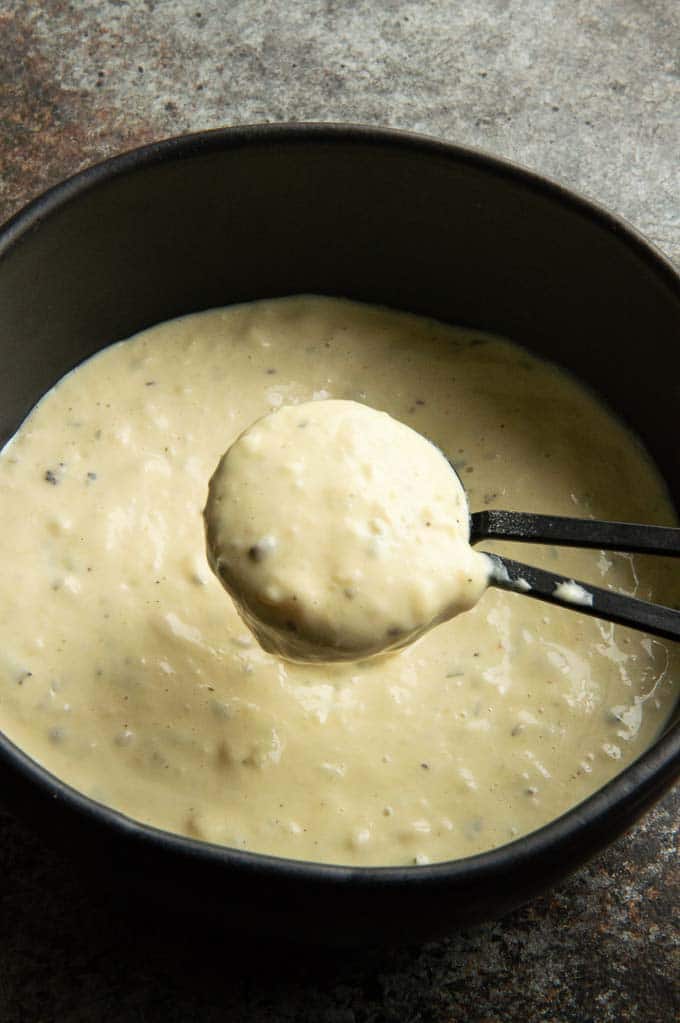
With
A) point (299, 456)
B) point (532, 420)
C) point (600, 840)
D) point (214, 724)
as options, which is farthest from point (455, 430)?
point (600, 840)

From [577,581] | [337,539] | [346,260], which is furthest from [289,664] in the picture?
[346,260]

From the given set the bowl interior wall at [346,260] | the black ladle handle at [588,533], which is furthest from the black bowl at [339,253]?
the black ladle handle at [588,533]

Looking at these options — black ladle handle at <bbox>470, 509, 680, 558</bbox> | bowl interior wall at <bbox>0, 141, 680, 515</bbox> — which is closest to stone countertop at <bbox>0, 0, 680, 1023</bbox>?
bowl interior wall at <bbox>0, 141, 680, 515</bbox>

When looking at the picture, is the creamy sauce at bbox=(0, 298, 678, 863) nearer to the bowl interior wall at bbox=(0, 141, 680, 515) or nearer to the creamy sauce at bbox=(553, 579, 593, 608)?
the bowl interior wall at bbox=(0, 141, 680, 515)

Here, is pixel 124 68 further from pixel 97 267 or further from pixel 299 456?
pixel 299 456

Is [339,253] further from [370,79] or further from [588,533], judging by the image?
[588,533]
